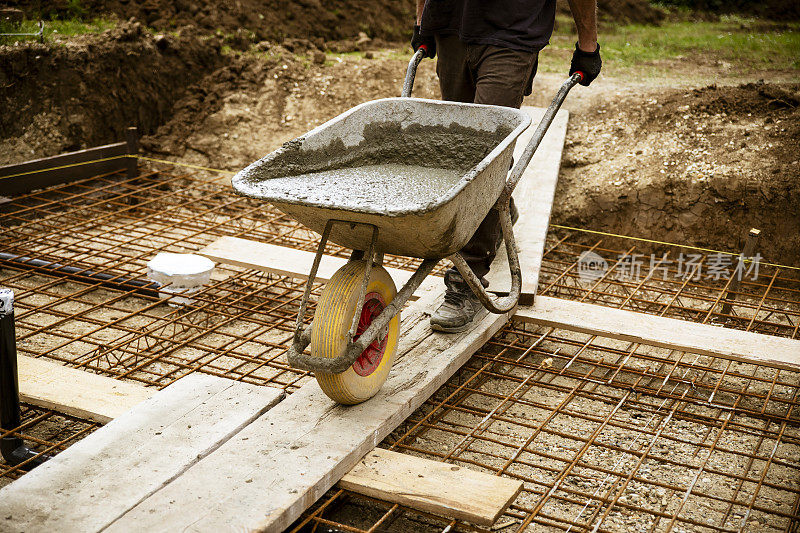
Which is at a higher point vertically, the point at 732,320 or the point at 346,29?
the point at 346,29

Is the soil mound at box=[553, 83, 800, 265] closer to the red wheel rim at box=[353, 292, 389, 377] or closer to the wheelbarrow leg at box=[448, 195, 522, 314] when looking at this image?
the wheelbarrow leg at box=[448, 195, 522, 314]

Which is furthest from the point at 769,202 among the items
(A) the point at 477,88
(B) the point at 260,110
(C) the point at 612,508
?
(B) the point at 260,110

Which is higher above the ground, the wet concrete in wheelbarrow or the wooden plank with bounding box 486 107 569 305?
the wet concrete in wheelbarrow

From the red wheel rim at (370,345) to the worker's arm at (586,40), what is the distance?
1347 mm

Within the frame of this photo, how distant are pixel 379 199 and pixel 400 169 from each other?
1.52 ft

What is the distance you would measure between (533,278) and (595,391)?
2.19 feet

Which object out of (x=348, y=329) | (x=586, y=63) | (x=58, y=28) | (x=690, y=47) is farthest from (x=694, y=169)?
(x=58, y=28)

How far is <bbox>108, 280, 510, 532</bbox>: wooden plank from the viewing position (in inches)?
85.5

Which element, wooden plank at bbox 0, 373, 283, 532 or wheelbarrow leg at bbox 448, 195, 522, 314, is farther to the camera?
wheelbarrow leg at bbox 448, 195, 522, 314

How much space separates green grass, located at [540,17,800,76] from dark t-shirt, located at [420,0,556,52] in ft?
13.7

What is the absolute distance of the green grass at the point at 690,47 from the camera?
8.04m

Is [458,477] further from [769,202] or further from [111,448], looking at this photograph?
[769,202]

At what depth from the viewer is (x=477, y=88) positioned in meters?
3.44
